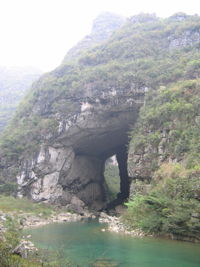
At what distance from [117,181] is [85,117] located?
2467 cm

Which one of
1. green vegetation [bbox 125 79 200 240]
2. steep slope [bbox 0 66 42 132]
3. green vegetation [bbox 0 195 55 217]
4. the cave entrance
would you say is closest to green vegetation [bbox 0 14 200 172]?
green vegetation [bbox 125 79 200 240]

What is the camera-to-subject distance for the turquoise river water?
13108 millimetres

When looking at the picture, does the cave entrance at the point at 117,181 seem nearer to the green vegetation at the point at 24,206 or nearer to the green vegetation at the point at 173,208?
the green vegetation at the point at 24,206

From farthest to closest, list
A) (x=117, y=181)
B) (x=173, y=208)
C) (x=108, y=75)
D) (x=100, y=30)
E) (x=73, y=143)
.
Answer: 1. (x=100, y=30)
2. (x=117, y=181)
3. (x=73, y=143)
4. (x=108, y=75)
5. (x=173, y=208)

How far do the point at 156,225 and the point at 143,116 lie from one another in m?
15.9

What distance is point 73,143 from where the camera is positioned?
4241 cm

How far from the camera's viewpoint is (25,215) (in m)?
31.4

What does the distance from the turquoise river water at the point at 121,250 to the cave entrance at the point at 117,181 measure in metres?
27.0

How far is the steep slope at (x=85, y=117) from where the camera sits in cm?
3956

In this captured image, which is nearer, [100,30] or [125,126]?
[125,126]

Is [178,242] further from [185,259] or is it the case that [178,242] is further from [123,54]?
[123,54]

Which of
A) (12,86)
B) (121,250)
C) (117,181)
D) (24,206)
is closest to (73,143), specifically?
(24,206)

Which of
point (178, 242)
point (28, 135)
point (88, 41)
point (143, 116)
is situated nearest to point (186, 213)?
point (178, 242)

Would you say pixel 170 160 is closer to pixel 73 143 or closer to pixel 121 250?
pixel 121 250
